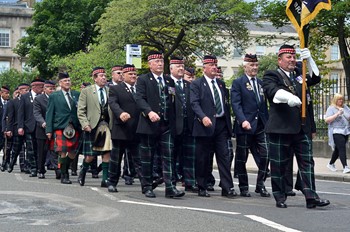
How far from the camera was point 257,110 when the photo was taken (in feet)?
43.8

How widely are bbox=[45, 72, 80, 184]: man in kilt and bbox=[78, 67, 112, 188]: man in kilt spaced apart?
27.3 inches

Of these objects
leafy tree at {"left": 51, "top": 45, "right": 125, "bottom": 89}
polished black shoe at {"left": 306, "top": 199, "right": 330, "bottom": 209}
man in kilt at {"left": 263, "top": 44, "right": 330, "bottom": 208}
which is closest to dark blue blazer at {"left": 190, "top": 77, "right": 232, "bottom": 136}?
man in kilt at {"left": 263, "top": 44, "right": 330, "bottom": 208}

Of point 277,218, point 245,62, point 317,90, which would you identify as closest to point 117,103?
point 245,62

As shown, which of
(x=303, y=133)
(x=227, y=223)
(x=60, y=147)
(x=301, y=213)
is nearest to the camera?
(x=227, y=223)

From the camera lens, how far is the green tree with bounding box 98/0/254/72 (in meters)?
43.3

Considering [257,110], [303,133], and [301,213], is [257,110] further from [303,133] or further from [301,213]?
[301,213]

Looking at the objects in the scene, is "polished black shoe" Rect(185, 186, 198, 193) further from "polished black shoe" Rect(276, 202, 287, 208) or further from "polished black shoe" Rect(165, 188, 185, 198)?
"polished black shoe" Rect(276, 202, 287, 208)

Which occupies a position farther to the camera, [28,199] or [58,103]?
[58,103]

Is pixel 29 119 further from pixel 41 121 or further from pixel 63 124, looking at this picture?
pixel 63 124

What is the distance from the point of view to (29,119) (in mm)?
18422

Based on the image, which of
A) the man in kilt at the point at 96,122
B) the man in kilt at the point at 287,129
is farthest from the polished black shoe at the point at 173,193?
the man in kilt at the point at 96,122

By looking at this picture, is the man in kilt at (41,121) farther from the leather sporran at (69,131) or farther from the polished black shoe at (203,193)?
the polished black shoe at (203,193)

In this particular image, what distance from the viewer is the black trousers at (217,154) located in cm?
1281

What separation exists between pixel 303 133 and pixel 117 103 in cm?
353
